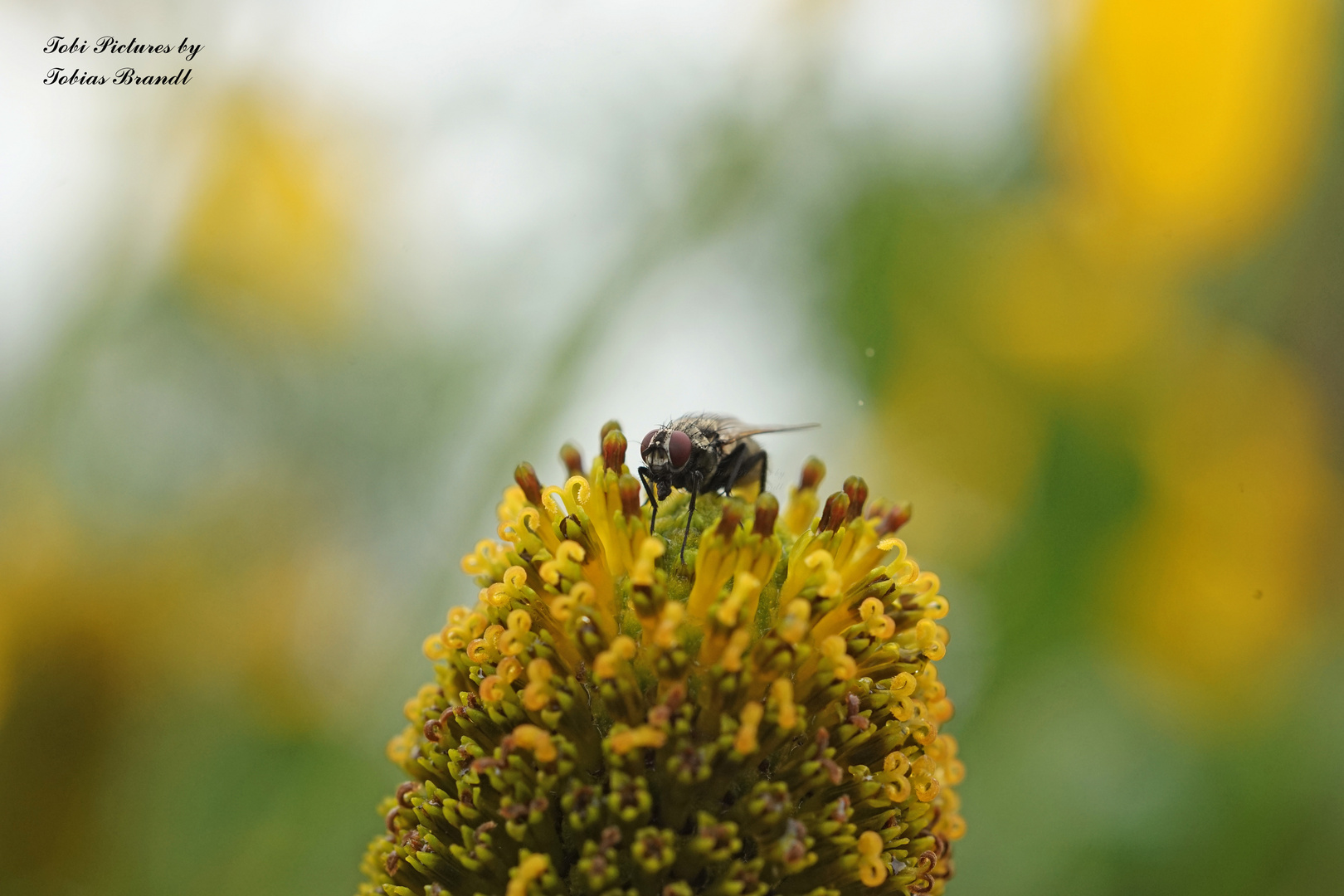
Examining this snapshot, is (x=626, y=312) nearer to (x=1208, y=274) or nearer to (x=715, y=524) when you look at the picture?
(x=715, y=524)

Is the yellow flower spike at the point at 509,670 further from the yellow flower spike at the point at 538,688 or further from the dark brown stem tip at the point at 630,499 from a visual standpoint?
the dark brown stem tip at the point at 630,499

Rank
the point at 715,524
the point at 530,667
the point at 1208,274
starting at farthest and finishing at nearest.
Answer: the point at 1208,274, the point at 715,524, the point at 530,667

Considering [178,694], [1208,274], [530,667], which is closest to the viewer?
[530,667]

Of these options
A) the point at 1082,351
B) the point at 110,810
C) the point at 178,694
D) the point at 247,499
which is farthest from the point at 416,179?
the point at 1082,351

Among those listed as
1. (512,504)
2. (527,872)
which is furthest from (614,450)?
(527,872)

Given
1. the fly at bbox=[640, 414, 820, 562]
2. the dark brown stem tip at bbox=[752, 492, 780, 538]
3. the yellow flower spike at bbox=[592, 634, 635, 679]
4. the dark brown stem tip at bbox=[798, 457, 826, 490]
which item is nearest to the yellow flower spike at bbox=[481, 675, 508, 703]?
the yellow flower spike at bbox=[592, 634, 635, 679]

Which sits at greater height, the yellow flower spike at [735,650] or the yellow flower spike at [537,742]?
the yellow flower spike at [735,650]

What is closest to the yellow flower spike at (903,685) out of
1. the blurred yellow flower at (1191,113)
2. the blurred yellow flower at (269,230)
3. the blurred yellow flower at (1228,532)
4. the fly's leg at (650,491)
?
the fly's leg at (650,491)
